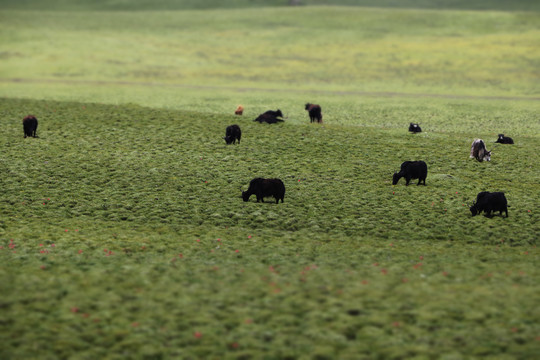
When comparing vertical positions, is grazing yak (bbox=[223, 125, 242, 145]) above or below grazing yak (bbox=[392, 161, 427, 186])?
above

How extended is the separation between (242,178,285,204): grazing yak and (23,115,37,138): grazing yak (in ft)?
52.8

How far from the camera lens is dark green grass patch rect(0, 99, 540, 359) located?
1281cm

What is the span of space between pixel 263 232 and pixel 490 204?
9003 millimetres

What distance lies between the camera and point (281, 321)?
1340cm

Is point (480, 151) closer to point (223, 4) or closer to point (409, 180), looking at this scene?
point (409, 180)

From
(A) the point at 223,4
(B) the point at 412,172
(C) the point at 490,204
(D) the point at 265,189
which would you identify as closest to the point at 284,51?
(A) the point at 223,4

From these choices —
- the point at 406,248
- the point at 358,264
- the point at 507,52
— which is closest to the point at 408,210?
the point at 406,248

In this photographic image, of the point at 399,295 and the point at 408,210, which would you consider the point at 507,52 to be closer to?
the point at 408,210

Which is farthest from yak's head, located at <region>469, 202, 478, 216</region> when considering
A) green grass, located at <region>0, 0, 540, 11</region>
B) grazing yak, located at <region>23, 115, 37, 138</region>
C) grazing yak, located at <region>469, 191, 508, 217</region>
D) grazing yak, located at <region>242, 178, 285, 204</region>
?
green grass, located at <region>0, 0, 540, 11</region>

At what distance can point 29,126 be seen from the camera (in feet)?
110

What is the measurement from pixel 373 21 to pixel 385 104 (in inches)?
A: 2505

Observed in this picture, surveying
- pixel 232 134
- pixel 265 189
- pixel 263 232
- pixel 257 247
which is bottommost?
pixel 257 247

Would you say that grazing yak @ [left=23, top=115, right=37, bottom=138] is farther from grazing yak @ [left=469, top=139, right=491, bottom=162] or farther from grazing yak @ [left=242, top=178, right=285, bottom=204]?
grazing yak @ [left=469, top=139, right=491, bottom=162]

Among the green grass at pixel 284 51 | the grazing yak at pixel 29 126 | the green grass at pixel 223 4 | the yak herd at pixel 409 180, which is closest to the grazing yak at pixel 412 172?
the yak herd at pixel 409 180
